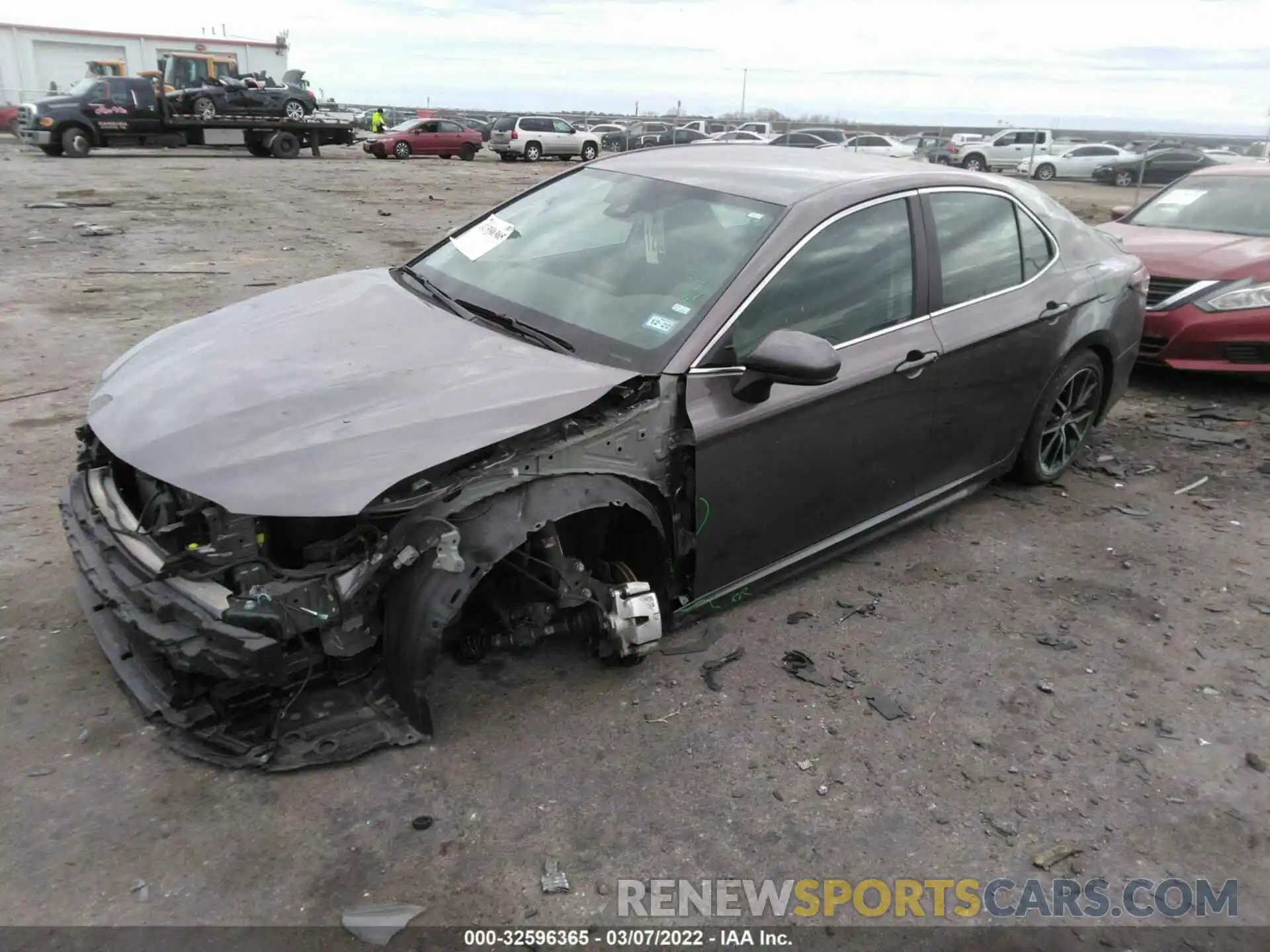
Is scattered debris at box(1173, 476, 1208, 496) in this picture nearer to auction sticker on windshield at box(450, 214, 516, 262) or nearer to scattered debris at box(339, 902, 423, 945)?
auction sticker on windshield at box(450, 214, 516, 262)

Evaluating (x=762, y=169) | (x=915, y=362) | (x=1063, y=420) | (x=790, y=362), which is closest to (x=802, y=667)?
(x=790, y=362)

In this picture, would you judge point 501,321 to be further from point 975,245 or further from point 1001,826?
point 1001,826

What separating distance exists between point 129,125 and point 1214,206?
26.2m

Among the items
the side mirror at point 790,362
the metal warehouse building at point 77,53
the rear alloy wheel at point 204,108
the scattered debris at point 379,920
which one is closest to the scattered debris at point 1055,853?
the side mirror at point 790,362

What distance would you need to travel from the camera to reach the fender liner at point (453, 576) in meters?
2.70

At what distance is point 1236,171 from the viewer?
794 cm

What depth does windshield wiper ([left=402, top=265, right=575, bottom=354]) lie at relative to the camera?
131 inches

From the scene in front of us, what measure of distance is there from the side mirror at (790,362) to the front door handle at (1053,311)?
1743 millimetres

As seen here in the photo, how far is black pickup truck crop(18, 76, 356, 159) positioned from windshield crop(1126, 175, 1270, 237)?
25429mm

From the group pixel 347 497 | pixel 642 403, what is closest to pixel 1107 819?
pixel 642 403

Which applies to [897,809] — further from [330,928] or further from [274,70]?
[274,70]

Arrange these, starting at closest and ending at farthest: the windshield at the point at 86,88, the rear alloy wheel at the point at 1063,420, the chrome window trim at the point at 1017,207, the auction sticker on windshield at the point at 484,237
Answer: the chrome window trim at the point at 1017,207 < the auction sticker on windshield at the point at 484,237 < the rear alloy wheel at the point at 1063,420 < the windshield at the point at 86,88

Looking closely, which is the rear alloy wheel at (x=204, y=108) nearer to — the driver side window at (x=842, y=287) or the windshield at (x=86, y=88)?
the windshield at (x=86, y=88)

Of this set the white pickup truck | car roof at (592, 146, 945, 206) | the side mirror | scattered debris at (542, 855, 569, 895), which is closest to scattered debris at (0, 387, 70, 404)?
car roof at (592, 146, 945, 206)
